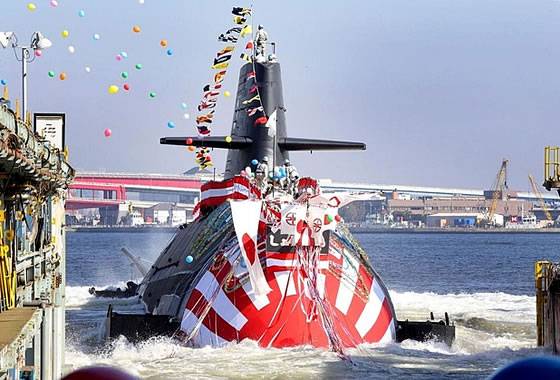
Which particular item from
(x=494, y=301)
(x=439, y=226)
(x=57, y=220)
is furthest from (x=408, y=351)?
(x=439, y=226)

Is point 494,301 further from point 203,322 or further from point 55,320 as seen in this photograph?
point 55,320

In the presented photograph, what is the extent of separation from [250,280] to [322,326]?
7.12ft

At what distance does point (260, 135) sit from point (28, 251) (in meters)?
17.6

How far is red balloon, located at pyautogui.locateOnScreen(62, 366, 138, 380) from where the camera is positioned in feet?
13.5

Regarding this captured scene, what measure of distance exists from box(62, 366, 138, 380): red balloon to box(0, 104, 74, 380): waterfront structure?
498 cm

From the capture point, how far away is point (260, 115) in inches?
1407

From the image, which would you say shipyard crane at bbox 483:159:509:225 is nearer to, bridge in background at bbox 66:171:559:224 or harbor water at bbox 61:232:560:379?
bridge in background at bbox 66:171:559:224

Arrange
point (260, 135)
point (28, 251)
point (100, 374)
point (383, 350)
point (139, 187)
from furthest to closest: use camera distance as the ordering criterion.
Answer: point (139, 187), point (260, 135), point (383, 350), point (28, 251), point (100, 374)

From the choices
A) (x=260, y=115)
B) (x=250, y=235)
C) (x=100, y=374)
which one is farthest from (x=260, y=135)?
(x=100, y=374)

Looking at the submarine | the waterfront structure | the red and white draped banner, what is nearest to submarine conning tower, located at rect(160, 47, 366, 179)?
the submarine

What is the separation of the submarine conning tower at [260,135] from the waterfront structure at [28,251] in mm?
11852

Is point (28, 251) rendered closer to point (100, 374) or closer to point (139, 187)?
point (100, 374)

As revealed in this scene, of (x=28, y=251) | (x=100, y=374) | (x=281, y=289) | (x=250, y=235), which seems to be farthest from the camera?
(x=250, y=235)

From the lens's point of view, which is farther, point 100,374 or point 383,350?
point 383,350
